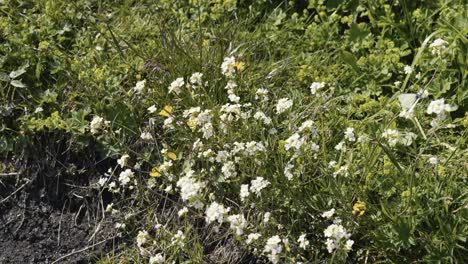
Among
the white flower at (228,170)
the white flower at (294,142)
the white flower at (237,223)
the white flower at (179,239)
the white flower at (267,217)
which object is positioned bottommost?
the white flower at (179,239)

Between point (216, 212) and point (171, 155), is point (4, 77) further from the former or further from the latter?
point (216, 212)

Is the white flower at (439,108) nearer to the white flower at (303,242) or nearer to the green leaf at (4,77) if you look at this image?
the white flower at (303,242)

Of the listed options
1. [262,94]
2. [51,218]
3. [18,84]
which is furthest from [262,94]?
[18,84]

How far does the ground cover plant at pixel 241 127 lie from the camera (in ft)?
7.91

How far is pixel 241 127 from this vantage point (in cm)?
270

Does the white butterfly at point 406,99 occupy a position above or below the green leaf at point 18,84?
below

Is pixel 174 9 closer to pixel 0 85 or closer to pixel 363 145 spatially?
pixel 0 85

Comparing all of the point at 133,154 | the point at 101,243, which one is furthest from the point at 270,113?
the point at 101,243

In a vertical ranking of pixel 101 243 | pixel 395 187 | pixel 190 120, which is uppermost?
pixel 190 120

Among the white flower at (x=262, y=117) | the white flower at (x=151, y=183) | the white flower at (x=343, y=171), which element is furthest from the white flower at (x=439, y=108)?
the white flower at (x=151, y=183)

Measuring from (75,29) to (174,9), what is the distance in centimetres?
50

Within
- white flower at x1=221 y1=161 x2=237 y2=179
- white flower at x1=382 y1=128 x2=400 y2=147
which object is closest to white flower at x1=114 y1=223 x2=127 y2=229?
white flower at x1=221 y1=161 x2=237 y2=179

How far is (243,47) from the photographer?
327cm

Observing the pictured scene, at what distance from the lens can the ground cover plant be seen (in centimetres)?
241
